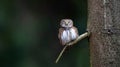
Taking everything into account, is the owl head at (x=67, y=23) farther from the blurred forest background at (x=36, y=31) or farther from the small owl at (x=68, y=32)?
the blurred forest background at (x=36, y=31)

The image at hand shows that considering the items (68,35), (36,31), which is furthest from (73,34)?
(36,31)

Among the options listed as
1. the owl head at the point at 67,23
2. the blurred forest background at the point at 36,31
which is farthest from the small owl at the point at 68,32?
the blurred forest background at the point at 36,31

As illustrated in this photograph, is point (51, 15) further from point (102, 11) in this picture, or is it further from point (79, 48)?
point (102, 11)

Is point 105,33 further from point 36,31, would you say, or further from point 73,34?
point 36,31

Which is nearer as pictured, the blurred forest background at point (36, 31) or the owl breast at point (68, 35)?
the owl breast at point (68, 35)

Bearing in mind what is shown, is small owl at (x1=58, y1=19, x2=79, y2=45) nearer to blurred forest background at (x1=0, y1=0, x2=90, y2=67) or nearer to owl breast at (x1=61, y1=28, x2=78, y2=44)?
owl breast at (x1=61, y1=28, x2=78, y2=44)

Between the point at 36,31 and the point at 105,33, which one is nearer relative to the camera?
the point at 105,33
